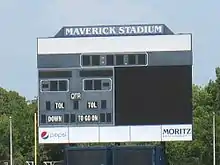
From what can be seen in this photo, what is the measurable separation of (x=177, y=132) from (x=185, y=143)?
31141 mm

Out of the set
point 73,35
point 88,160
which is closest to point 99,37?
point 73,35

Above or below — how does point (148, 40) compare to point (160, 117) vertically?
above

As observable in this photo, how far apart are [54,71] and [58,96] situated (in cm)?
102

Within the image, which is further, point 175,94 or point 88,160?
point 175,94

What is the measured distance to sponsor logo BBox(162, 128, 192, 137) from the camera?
29.6 metres

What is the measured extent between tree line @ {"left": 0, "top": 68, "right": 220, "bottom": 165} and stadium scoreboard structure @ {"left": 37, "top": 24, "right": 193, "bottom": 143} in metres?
25.6

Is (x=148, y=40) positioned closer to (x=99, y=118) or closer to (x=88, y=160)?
(x=99, y=118)

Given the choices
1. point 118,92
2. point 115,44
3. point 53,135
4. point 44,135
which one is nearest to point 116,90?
point 118,92

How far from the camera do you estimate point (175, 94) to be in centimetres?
2917

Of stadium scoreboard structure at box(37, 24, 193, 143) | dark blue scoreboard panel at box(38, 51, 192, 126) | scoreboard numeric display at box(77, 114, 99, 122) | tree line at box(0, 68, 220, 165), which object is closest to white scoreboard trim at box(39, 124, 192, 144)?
stadium scoreboard structure at box(37, 24, 193, 143)

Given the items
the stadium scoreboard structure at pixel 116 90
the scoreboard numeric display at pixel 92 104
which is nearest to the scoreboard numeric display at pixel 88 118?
the stadium scoreboard structure at pixel 116 90

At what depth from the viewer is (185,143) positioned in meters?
60.5

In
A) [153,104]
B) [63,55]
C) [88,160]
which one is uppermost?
[63,55]

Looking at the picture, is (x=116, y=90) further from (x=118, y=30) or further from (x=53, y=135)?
(x=53, y=135)
